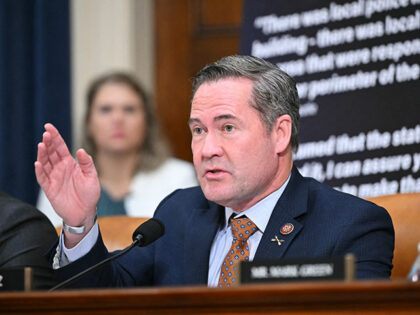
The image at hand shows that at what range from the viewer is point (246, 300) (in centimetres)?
154

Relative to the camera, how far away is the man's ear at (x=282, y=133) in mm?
2559

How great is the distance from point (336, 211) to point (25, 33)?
299 cm

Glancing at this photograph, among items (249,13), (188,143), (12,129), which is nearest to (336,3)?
(249,13)

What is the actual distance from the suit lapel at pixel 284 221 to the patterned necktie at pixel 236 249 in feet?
0.26

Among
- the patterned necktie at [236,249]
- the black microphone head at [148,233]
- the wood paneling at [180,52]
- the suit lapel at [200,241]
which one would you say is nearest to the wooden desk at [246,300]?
the black microphone head at [148,233]

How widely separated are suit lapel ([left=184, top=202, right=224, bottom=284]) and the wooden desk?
3.11 feet

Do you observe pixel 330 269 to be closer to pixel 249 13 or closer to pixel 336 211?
pixel 336 211

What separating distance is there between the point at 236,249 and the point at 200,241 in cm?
16

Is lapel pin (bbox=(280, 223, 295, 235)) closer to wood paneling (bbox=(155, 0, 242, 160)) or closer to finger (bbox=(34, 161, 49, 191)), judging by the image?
finger (bbox=(34, 161, 49, 191))

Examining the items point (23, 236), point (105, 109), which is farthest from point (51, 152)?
point (105, 109)

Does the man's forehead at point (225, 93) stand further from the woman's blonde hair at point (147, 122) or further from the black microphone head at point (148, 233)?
the woman's blonde hair at point (147, 122)

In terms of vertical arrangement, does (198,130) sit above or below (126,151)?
above

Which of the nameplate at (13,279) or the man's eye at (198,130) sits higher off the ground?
the man's eye at (198,130)

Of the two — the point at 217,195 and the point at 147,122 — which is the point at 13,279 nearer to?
the point at 217,195
